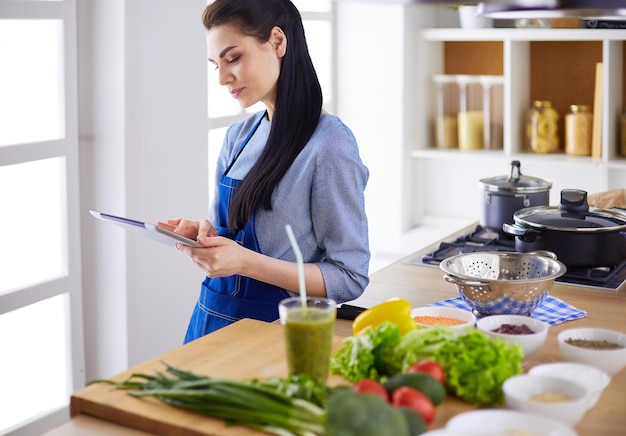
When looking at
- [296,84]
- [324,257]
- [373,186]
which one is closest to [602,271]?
[324,257]

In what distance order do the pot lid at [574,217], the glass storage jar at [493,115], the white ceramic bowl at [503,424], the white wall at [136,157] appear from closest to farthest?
the white ceramic bowl at [503,424] → the pot lid at [574,217] → the white wall at [136,157] → the glass storage jar at [493,115]

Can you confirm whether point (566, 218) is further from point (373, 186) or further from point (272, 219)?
point (373, 186)

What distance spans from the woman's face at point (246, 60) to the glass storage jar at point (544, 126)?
2.33m

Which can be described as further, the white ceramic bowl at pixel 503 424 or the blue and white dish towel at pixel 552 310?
the blue and white dish towel at pixel 552 310

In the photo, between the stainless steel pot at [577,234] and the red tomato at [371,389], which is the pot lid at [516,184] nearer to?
the stainless steel pot at [577,234]

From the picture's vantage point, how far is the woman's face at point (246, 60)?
232 centimetres

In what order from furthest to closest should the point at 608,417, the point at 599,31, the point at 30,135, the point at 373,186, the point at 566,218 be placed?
the point at 373,186 < the point at 599,31 < the point at 30,135 < the point at 566,218 < the point at 608,417

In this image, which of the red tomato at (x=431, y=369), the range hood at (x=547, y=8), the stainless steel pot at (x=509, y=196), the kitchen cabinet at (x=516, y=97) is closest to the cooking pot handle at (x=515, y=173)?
the stainless steel pot at (x=509, y=196)

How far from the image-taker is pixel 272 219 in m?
2.37

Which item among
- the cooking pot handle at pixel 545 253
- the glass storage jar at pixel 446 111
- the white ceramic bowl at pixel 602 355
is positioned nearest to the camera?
the white ceramic bowl at pixel 602 355

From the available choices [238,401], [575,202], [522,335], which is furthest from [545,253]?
[238,401]

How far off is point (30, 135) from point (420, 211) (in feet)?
7.84

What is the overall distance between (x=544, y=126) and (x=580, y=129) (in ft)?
0.58

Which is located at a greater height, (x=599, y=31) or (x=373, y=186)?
(x=599, y=31)
